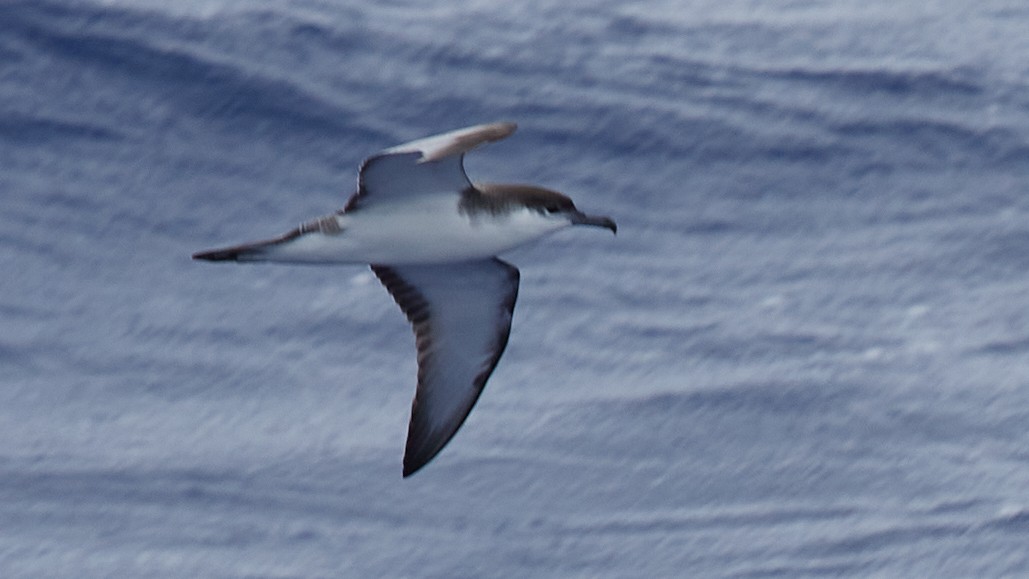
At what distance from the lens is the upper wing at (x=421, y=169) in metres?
8.92

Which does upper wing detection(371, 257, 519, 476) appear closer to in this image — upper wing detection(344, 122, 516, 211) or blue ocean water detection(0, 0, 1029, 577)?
upper wing detection(344, 122, 516, 211)

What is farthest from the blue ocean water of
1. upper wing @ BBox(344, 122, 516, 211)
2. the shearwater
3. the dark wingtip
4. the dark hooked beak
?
the dark wingtip

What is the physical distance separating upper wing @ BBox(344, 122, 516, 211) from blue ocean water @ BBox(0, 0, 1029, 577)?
4.36 metres

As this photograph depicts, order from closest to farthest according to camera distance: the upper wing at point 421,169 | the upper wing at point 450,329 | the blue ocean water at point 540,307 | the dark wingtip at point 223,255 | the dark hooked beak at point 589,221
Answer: the upper wing at point 421,169
the dark wingtip at point 223,255
the dark hooked beak at point 589,221
the upper wing at point 450,329
the blue ocean water at point 540,307

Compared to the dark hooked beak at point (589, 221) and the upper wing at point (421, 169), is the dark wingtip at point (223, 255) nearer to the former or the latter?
the upper wing at point (421, 169)

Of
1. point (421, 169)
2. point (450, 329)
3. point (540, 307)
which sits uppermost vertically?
point (421, 169)

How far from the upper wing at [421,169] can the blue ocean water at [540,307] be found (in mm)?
4359

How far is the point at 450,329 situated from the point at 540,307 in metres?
4.91

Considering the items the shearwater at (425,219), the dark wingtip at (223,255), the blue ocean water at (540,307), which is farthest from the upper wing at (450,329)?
the blue ocean water at (540,307)

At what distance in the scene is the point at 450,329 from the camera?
10.8 m

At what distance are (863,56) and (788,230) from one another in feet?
8.08

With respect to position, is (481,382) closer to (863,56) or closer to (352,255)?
(352,255)

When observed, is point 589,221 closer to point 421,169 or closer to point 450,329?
point 421,169


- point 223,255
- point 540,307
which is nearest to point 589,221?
point 223,255
